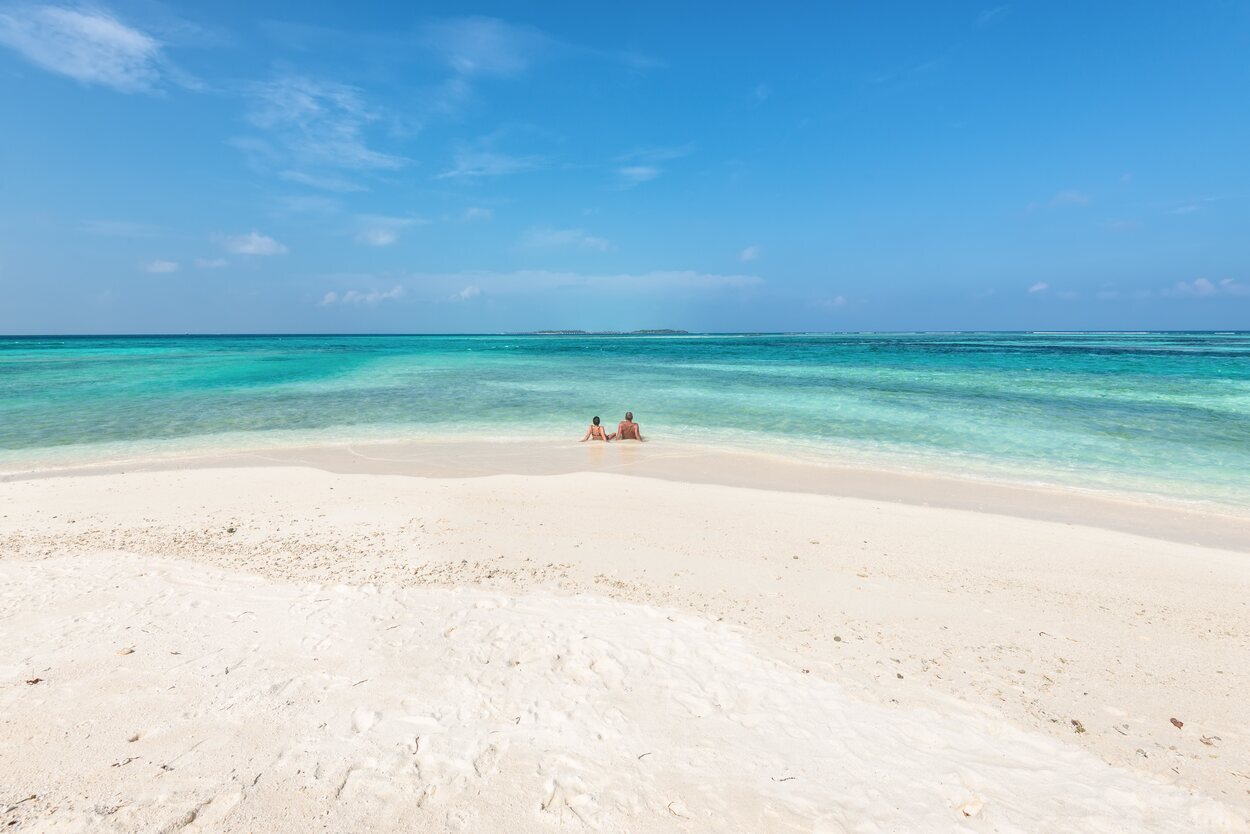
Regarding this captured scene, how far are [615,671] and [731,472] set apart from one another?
7.62 m

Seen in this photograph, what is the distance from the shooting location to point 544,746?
3408 mm

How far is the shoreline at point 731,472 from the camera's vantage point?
8742mm

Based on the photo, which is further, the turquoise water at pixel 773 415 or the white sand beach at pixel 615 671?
the turquoise water at pixel 773 415

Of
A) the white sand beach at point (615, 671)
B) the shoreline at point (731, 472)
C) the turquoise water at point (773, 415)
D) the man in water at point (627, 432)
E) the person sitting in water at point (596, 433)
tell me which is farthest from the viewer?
the man in water at point (627, 432)

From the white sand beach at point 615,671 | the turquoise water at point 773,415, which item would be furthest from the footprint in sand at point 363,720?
the turquoise water at point 773,415

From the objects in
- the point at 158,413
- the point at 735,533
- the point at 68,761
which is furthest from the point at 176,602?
the point at 158,413

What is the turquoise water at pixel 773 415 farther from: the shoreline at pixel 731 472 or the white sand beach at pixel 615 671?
the white sand beach at pixel 615 671

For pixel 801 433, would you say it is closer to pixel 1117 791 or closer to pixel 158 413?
pixel 1117 791

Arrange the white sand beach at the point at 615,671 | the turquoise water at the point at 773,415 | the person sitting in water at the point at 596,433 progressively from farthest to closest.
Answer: the person sitting in water at the point at 596,433, the turquoise water at the point at 773,415, the white sand beach at the point at 615,671

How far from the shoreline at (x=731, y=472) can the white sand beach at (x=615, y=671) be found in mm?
363

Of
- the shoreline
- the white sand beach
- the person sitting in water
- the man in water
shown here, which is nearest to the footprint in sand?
the white sand beach

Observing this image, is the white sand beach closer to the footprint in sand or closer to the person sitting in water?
the footprint in sand

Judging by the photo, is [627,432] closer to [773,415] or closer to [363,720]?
[773,415]

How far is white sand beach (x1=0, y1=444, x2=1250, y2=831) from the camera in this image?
305 centimetres
